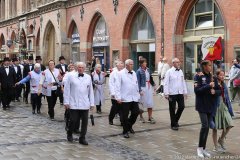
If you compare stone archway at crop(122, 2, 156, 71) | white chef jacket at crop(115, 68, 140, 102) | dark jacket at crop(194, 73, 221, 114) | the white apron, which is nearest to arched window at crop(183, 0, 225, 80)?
stone archway at crop(122, 2, 156, 71)

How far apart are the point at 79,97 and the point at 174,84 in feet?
9.49

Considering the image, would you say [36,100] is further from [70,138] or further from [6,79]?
[70,138]

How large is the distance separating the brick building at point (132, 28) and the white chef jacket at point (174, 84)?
7644 mm

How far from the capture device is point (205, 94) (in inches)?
299

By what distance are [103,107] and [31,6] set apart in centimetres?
2904

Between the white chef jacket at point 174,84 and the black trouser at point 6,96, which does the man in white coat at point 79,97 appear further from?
the black trouser at point 6,96

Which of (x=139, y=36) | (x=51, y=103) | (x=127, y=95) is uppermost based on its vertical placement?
(x=139, y=36)

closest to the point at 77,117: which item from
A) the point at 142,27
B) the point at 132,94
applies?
the point at 132,94

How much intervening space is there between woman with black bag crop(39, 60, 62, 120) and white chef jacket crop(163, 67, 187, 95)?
12.6 ft

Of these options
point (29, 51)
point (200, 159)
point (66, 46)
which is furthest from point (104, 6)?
point (200, 159)

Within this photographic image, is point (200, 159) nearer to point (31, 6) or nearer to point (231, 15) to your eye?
point (231, 15)

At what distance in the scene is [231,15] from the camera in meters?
17.8

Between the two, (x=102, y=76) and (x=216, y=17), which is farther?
(x=216, y=17)

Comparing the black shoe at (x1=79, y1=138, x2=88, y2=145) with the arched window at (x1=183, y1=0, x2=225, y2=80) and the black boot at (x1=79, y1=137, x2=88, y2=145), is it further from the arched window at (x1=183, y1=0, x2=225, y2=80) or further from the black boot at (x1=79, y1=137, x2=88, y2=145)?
the arched window at (x1=183, y1=0, x2=225, y2=80)
